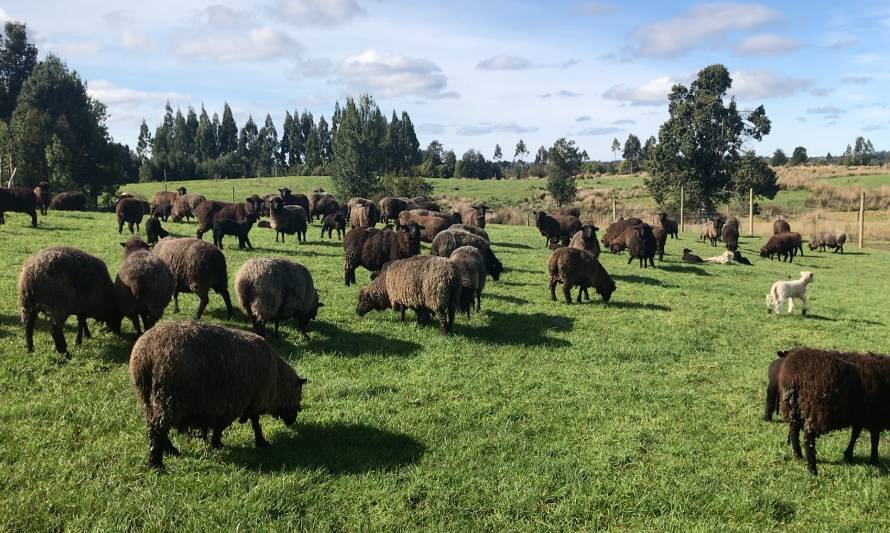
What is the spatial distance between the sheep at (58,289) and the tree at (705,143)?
146 ft

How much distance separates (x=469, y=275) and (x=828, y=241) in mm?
29925

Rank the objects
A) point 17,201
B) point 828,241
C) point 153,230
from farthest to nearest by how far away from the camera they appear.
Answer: point 828,241 → point 17,201 → point 153,230

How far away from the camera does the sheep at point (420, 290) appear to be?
9953mm

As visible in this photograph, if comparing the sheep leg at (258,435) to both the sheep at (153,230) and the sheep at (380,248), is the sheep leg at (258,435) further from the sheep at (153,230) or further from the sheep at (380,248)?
the sheep at (153,230)

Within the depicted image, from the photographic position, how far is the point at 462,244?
16.1 m

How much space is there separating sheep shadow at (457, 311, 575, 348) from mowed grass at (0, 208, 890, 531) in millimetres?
72

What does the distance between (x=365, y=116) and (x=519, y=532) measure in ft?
153

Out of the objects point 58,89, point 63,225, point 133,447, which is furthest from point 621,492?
point 58,89

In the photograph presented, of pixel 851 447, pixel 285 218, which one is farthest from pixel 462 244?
pixel 851 447

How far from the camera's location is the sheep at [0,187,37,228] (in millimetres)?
19156

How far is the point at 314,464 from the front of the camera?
532 centimetres

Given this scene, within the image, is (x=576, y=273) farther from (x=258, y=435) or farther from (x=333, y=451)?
(x=258, y=435)

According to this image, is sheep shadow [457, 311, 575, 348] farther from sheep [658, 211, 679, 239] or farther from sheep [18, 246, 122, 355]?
sheep [658, 211, 679, 239]

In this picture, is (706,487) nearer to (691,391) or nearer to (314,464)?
(691,391)
